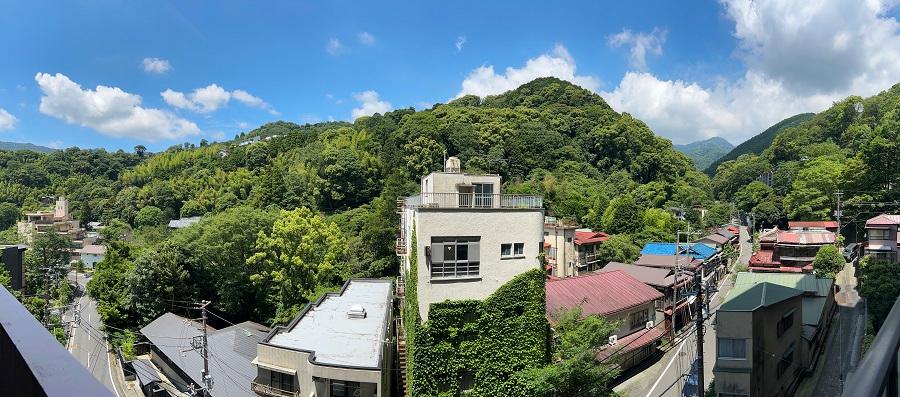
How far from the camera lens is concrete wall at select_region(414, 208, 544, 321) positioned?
11594 millimetres

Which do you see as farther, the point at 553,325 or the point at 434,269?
the point at 553,325

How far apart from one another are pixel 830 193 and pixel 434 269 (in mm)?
34271

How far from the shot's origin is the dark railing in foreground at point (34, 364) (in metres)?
1.07

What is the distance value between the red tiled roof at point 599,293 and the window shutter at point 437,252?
7502 millimetres

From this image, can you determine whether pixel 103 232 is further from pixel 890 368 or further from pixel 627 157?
pixel 890 368

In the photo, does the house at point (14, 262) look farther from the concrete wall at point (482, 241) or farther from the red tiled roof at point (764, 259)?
the red tiled roof at point (764, 259)

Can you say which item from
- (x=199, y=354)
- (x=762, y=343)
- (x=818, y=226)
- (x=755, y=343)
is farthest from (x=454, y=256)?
(x=818, y=226)

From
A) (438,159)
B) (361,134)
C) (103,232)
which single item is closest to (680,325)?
(438,159)

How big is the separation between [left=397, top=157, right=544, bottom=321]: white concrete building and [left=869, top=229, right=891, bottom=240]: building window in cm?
Result: 2100

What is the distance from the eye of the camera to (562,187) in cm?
4181

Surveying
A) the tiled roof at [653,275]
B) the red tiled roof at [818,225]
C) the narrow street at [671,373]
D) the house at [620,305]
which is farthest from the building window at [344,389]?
the red tiled roof at [818,225]

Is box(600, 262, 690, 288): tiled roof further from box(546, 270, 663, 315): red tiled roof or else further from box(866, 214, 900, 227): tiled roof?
box(866, 214, 900, 227): tiled roof

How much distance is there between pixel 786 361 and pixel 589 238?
17.3m

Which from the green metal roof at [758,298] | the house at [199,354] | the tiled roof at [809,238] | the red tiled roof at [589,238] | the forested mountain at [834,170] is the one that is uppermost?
the forested mountain at [834,170]
